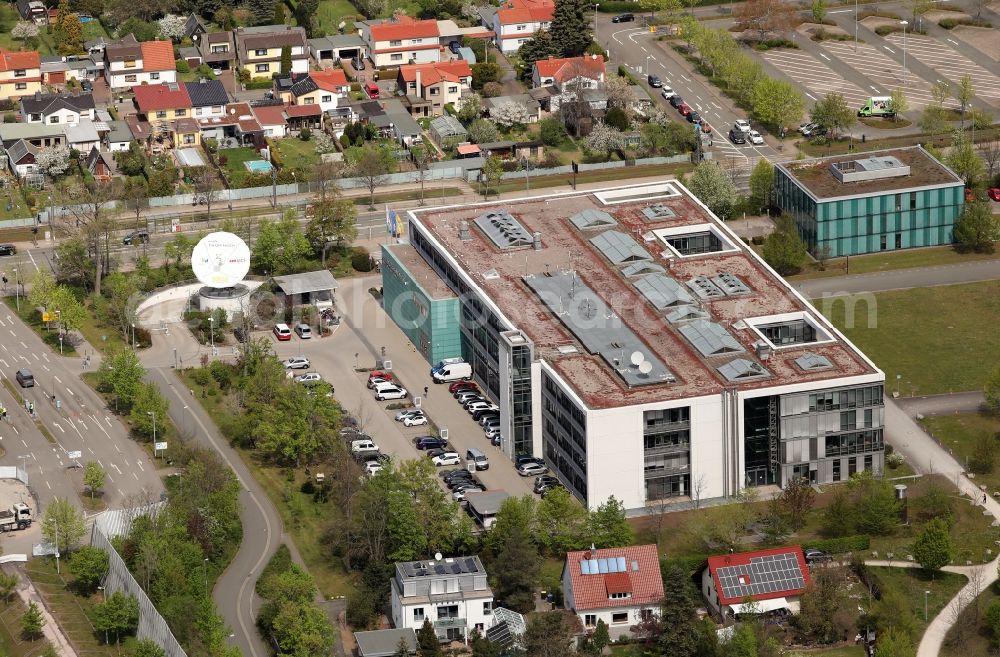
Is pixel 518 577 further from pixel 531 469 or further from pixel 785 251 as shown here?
pixel 785 251

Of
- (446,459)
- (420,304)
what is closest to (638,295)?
(420,304)

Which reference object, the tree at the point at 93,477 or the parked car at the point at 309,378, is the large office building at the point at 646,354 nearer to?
the parked car at the point at 309,378

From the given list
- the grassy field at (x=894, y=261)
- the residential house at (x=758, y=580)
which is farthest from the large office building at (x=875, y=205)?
the residential house at (x=758, y=580)

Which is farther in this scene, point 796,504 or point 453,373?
point 453,373

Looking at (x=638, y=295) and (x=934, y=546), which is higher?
(x=638, y=295)

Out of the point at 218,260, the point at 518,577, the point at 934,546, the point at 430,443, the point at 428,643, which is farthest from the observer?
the point at 218,260

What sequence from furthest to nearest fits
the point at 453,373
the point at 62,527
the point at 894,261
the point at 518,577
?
the point at 894,261
the point at 453,373
the point at 62,527
the point at 518,577

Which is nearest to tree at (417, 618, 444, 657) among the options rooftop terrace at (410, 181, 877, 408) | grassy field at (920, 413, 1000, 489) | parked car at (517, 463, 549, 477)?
rooftop terrace at (410, 181, 877, 408)

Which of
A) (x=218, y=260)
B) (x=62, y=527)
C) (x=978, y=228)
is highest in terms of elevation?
(x=218, y=260)

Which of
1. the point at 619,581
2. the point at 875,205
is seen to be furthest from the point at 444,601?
the point at 875,205
